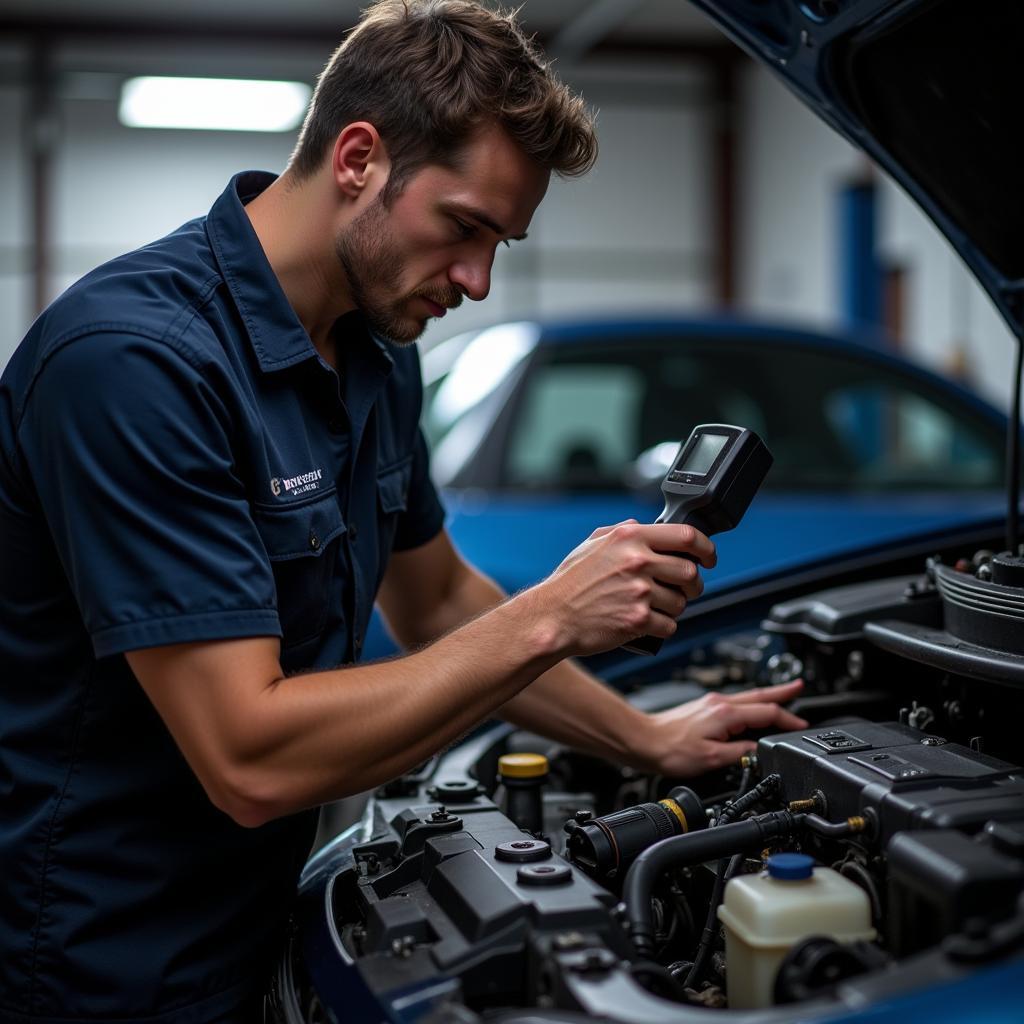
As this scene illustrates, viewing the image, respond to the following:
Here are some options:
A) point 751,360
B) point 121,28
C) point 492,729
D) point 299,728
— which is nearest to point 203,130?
point 121,28

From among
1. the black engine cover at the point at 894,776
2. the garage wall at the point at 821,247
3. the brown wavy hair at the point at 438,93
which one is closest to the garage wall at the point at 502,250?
the garage wall at the point at 821,247

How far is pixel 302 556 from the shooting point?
1.53 m

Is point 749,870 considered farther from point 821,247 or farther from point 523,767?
point 821,247

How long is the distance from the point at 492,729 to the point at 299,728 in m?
0.89

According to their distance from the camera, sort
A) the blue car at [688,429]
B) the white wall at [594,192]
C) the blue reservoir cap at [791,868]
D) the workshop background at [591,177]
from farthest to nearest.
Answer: the white wall at [594,192] < the workshop background at [591,177] < the blue car at [688,429] < the blue reservoir cap at [791,868]

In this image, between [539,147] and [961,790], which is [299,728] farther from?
[539,147]

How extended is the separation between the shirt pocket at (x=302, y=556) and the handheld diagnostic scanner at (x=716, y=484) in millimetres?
383

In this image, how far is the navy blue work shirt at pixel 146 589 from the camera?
1.30 meters

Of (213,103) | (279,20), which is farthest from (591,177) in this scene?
(213,103)

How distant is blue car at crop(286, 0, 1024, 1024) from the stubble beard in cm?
56

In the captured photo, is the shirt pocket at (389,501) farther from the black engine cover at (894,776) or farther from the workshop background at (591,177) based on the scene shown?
the workshop background at (591,177)

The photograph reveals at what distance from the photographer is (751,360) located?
4105mm

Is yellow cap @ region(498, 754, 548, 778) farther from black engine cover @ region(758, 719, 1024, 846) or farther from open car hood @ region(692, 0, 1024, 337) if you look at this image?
open car hood @ region(692, 0, 1024, 337)

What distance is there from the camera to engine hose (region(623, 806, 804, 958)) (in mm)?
1276
